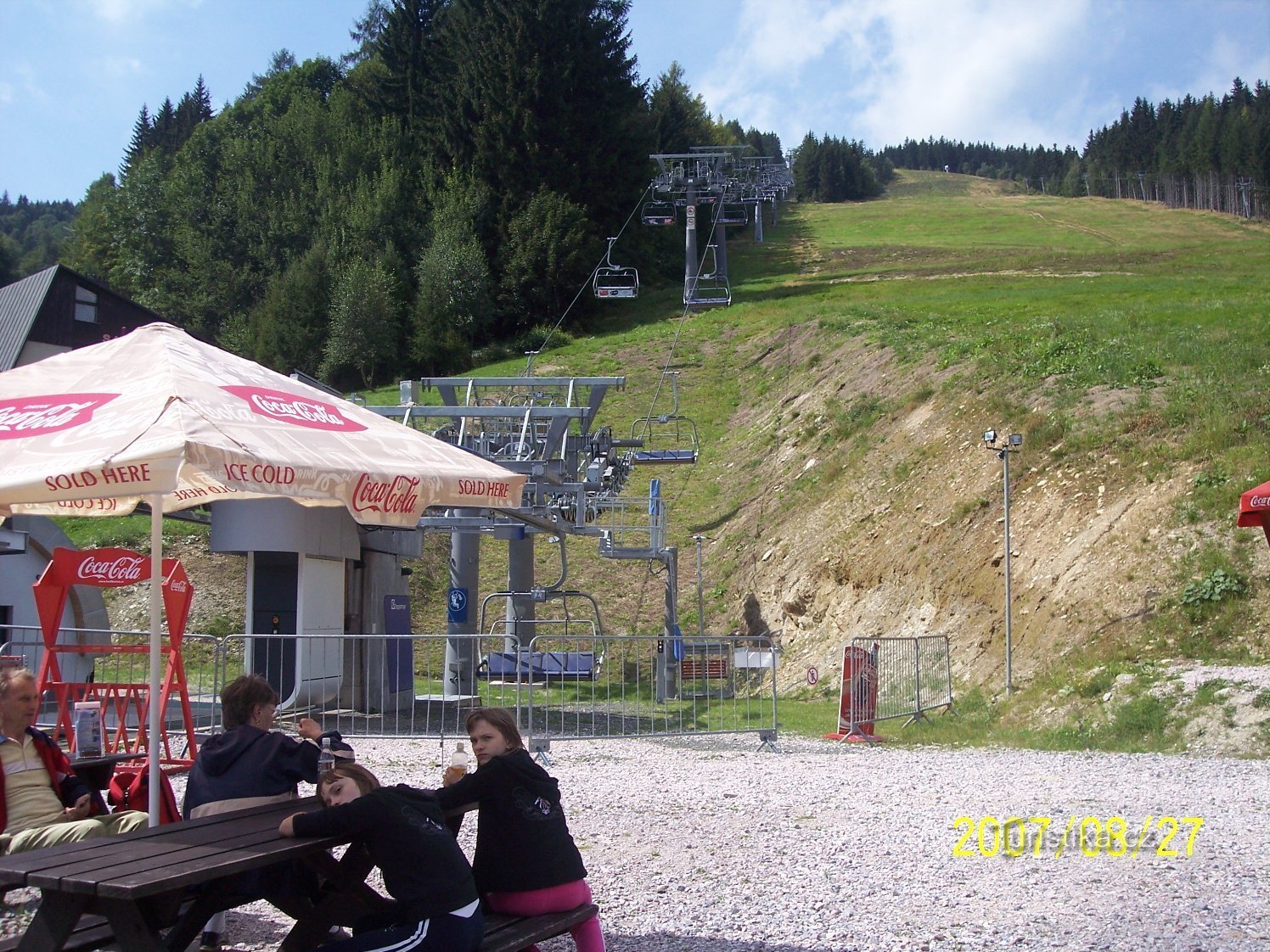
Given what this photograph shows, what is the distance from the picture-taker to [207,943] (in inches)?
223

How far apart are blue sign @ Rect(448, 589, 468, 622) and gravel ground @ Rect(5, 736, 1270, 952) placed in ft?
33.0

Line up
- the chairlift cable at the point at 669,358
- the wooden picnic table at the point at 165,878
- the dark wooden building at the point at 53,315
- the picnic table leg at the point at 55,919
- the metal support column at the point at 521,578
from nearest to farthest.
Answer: the wooden picnic table at the point at 165,878, the picnic table leg at the point at 55,919, the metal support column at the point at 521,578, the chairlift cable at the point at 669,358, the dark wooden building at the point at 53,315

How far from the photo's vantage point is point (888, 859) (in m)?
7.29

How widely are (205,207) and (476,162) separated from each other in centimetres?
1821

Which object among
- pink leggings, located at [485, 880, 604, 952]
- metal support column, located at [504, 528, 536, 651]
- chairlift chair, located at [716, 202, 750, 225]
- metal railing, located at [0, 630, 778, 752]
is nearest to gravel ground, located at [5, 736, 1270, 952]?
pink leggings, located at [485, 880, 604, 952]

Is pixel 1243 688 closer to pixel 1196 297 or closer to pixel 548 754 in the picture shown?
pixel 548 754

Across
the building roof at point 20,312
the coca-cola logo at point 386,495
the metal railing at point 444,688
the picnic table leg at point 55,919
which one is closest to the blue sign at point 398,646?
the metal railing at point 444,688

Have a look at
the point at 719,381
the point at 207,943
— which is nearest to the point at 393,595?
the point at 207,943

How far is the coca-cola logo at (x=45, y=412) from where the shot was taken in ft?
16.7

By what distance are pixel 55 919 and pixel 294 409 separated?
257cm

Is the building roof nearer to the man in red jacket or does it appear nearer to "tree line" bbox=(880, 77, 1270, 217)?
the man in red jacket

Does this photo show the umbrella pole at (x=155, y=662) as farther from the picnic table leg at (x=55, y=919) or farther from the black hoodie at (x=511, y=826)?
the black hoodie at (x=511, y=826)

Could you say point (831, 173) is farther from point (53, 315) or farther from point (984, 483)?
point (984, 483)
